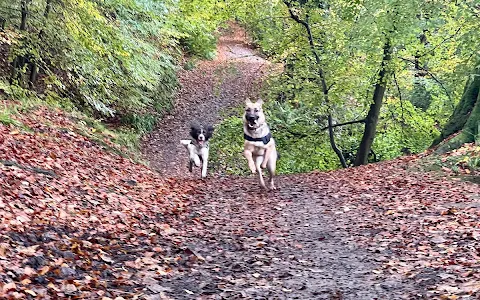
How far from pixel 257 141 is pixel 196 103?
16696mm

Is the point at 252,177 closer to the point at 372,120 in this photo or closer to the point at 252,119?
the point at 252,119

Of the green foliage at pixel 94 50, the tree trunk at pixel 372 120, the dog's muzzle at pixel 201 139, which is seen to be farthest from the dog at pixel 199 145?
A: the tree trunk at pixel 372 120

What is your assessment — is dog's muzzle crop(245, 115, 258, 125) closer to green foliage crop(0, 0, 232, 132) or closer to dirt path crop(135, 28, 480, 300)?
dirt path crop(135, 28, 480, 300)

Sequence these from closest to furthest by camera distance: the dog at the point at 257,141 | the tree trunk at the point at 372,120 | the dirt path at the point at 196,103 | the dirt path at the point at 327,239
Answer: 1. the dirt path at the point at 327,239
2. the dog at the point at 257,141
3. the tree trunk at the point at 372,120
4. the dirt path at the point at 196,103

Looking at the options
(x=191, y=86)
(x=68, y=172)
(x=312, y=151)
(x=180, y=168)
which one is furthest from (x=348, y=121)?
(x=191, y=86)

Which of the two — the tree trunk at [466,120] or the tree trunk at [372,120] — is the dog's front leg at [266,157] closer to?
the tree trunk at [466,120]

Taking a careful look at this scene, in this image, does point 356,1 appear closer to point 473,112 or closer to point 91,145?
point 473,112

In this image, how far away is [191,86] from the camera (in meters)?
29.8

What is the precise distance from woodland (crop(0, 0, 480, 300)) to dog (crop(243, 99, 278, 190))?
2.01 ft

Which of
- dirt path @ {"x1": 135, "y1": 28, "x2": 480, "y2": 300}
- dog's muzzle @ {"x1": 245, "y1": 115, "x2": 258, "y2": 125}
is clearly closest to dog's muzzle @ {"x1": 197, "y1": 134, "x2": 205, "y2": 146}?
dirt path @ {"x1": 135, "y1": 28, "x2": 480, "y2": 300}

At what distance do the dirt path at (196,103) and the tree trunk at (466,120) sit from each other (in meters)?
7.19

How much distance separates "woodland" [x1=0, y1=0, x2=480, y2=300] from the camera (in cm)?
554

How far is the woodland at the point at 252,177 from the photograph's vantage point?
5.54 meters

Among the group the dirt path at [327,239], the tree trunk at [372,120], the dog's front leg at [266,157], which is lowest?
the dirt path at [327,239]
